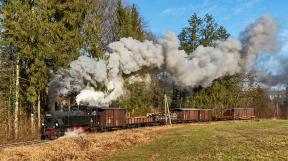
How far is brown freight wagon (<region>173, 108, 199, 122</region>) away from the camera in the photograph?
60694mm

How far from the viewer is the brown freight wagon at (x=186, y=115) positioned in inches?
2390

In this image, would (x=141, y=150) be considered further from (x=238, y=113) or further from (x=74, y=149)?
(x=238, y=113)

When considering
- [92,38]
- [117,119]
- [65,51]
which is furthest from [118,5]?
[117,119]

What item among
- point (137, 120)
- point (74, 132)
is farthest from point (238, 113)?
point (74, 132)

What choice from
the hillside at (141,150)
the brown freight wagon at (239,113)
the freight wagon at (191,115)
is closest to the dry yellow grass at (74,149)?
the hillside at (141,150)

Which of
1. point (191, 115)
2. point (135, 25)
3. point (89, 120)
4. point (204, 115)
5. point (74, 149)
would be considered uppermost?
point (135, 25)

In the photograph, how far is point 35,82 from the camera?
139 feet

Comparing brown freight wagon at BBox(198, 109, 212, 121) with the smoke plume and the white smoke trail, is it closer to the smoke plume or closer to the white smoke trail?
the smoke plume

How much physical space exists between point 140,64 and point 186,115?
71.7ft

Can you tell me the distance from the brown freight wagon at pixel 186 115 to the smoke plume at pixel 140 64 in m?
13.0

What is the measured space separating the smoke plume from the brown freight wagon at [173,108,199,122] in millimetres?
13011

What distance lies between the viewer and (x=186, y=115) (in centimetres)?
6209

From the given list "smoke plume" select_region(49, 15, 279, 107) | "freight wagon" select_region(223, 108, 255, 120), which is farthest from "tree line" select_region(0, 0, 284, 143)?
"freight wagon" select_region(223, 108, 255, 120)

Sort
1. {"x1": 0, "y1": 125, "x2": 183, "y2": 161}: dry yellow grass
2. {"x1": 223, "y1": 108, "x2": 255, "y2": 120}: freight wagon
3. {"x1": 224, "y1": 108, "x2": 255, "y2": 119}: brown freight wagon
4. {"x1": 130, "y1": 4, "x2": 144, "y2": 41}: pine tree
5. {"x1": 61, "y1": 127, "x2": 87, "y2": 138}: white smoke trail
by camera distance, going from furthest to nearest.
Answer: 1. {"x1": 224, "y1": 108, "x2": 255, "y2": 119}: brown freight wagon
2. {"x1": 223, "y1": 108, "x2": 255, "y2": 120}: freight wagon
3. {"x1": 130, "y1": 4, "x2": 144, "y2": 41}: pine tree
4. {"x1": 61, "y1": 127, "x2": 87, "y2": 138}: white smoke trail
5. {"x1": 0, "y1": 125, "x2": 183, "y2": 161}: dry yellow grass
